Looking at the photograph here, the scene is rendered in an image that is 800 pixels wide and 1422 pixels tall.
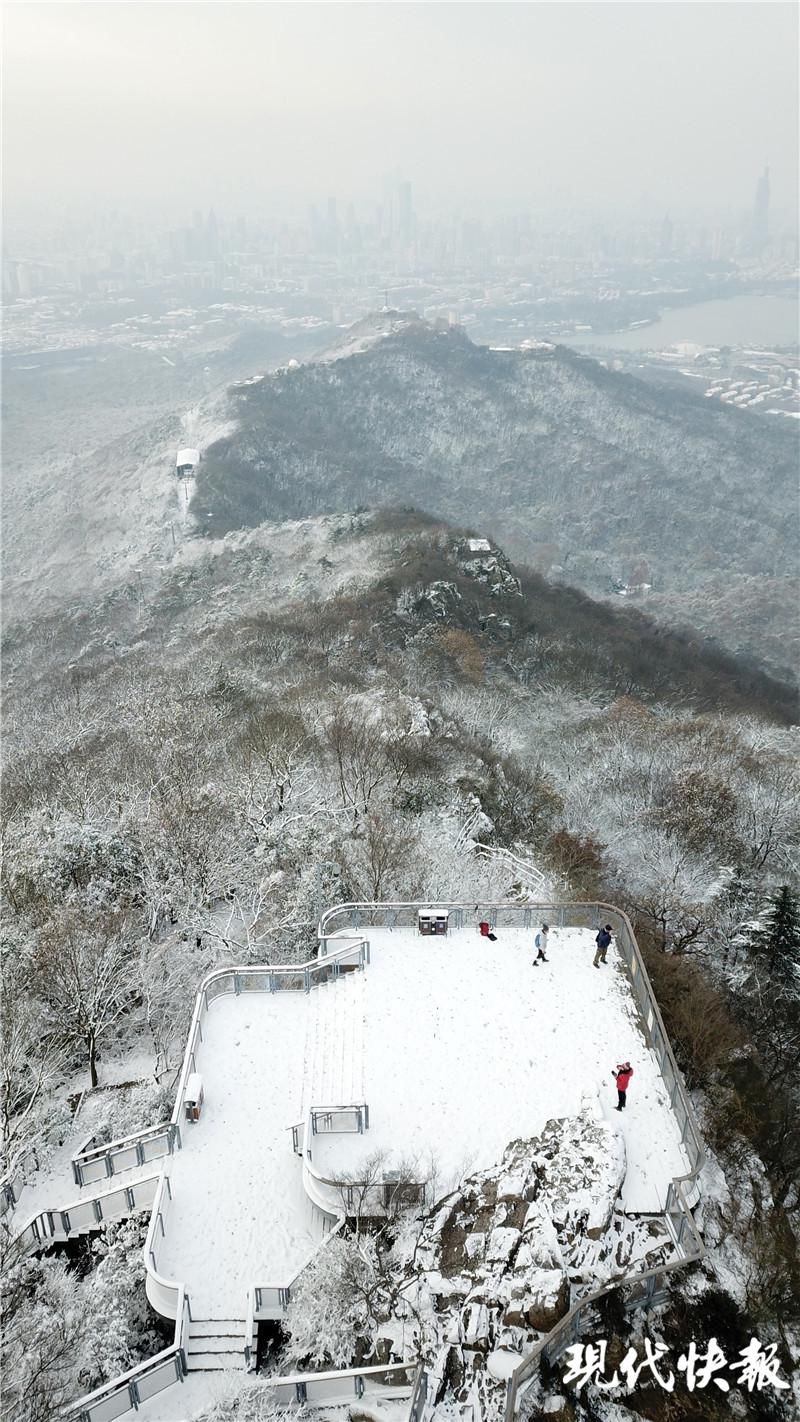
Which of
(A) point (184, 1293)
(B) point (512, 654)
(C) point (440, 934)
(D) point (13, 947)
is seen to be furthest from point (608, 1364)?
(B) point (512, 654)

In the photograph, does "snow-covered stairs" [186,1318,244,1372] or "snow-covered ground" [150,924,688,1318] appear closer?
"snow-covered stairs" [186,1318,244,1372]

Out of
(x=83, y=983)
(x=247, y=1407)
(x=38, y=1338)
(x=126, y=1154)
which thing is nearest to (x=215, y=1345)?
(x=247, y=1407)

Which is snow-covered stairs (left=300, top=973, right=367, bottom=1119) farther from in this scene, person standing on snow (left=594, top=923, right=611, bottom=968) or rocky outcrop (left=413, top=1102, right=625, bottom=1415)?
person standing on snow (left=594, top=923, right=611, bottom=968)

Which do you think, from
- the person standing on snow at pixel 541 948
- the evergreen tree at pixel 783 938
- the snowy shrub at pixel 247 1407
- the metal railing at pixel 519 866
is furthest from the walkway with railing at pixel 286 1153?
the evergreen tree at pixel 783 938

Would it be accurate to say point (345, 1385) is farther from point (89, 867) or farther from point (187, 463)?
point (187, 463)

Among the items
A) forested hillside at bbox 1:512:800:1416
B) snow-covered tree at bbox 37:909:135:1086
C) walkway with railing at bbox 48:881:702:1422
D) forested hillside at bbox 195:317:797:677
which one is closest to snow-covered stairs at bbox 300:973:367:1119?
walkway with railing at bbox 48:881:702:1422

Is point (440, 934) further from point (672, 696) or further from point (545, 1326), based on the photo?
point (672, 696)
